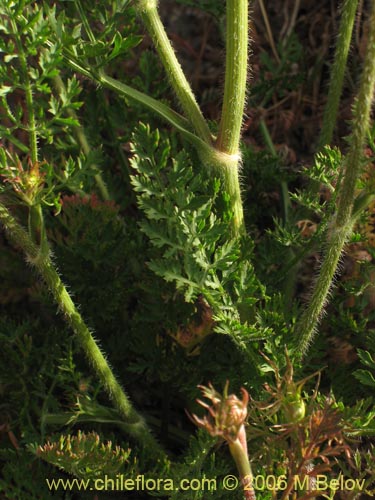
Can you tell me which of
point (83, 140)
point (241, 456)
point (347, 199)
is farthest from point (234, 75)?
point (241, 456)

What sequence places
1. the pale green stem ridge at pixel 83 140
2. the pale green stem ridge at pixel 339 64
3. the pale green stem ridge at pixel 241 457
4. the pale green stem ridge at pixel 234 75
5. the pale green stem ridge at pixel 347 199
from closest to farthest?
the pale green stem ridge at pixel 241 457
the pale green stem ridge at pixel 347 199
the pale green stem ridge at pixel 234 75
the pale green stem ridge at pixel 339 64
the pale green stem ridge at pixel 83 140

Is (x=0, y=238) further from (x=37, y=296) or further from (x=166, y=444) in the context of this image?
(x=166, y=444)

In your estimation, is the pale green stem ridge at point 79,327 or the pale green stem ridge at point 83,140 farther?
the pale green stem ridge at point 83,140

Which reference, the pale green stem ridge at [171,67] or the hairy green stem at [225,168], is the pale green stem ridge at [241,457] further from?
the pale green stem ridge at [171,67]

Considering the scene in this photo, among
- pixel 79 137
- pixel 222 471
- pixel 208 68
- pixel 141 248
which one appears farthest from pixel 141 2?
pixel 208 68

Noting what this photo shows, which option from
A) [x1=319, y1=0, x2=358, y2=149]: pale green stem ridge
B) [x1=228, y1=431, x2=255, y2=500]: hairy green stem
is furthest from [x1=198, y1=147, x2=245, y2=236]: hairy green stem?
[x1=228, y1=431, x2=255, y2=500]: hairy green stem

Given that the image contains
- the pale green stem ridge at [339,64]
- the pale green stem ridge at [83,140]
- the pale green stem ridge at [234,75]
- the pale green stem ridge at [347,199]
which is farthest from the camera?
the pale green stem ridge at [83,140]

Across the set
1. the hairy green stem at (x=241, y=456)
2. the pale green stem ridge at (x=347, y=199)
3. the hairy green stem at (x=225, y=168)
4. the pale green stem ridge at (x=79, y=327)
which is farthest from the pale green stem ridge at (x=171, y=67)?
the hairy green stem at (x=241, y=456)
